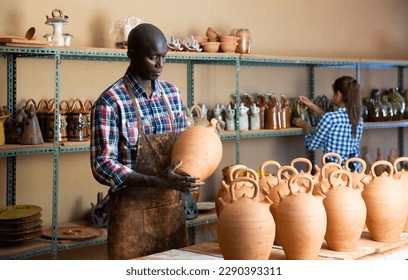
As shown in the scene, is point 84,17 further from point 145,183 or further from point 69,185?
point 145,183

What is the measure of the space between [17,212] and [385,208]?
2316 millimetres

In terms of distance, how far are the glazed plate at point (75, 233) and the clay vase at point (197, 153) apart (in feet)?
5.39

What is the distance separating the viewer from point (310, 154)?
251 inches

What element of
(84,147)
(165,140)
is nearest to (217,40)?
(84,147)

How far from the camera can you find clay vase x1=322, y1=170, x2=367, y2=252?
283 centimetres

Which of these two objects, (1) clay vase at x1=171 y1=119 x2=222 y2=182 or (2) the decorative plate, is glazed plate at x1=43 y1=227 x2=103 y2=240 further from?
(1) clay vase at x1=171 y1=119 x2=222 y2=182

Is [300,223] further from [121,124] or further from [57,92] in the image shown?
[57,92]

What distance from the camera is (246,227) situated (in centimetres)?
259

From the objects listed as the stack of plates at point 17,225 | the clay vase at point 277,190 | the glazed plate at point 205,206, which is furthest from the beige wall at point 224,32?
the clay vase at point 277,190

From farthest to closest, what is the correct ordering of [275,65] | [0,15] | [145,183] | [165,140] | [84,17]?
[275,65], [84,17], [0,15], [165,140], [145,183]

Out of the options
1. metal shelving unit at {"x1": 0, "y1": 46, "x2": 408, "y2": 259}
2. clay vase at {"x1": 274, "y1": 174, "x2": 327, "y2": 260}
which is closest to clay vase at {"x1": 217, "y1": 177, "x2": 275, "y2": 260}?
clay vase at {"x1": 274, "y1": 174, "x2": 327, "y2": 260}

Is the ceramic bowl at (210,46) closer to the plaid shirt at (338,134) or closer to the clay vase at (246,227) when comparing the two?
the plaid shirt at (338,134)

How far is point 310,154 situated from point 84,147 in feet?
8.84

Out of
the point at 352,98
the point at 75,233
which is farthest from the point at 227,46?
the point at 75,233
